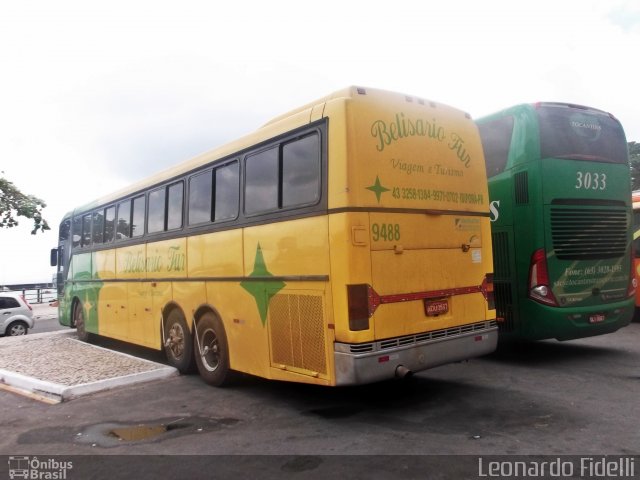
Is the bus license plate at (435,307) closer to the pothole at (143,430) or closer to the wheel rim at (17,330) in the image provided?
the pothole at (143,430)

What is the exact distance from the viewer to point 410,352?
5586mm

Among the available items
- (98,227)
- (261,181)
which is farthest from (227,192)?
(98,227)

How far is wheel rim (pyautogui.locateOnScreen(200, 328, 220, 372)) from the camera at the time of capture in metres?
7.56

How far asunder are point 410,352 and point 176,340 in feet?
14.6

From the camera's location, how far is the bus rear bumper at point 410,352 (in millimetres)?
5121

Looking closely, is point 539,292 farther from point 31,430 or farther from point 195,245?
point 31,430

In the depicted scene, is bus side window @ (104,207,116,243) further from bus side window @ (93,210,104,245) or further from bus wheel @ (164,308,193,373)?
bus wheel @ (164,308,193,373)

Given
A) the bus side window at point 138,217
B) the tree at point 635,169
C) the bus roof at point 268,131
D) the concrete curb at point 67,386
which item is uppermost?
the tree at point 635,169

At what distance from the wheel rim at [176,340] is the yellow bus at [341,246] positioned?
0.85 ft

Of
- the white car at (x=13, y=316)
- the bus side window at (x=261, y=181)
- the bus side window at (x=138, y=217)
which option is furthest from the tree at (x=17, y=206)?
the bus side window at (x=261, y=181)

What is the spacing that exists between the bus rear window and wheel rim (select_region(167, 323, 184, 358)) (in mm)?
6199

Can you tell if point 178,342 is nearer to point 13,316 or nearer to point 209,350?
point 209,350

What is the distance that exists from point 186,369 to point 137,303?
7.45 feet

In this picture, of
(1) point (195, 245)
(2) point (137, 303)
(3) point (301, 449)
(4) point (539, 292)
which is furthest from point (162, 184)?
(4) point (539, 292)
